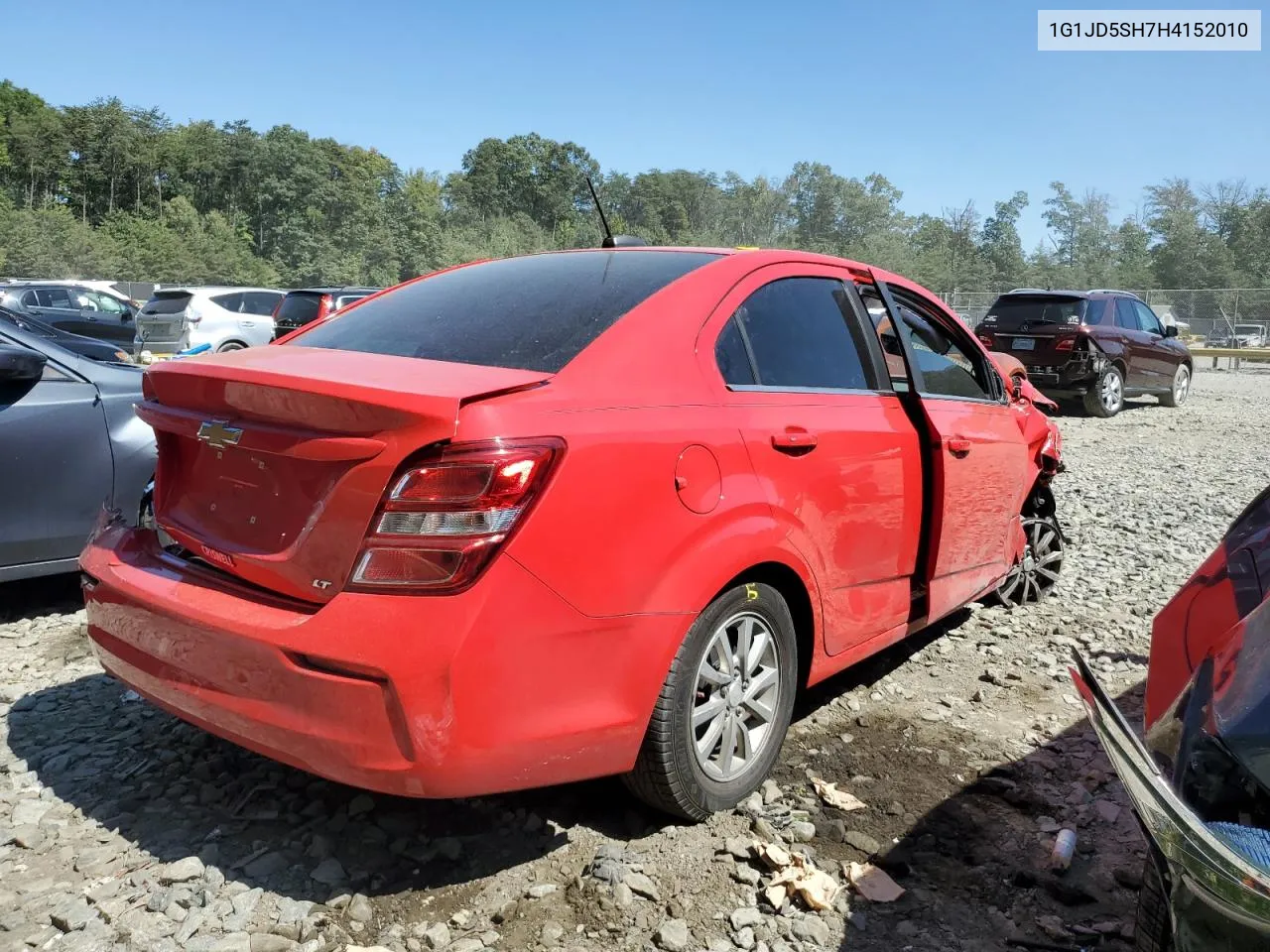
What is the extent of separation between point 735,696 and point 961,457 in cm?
154

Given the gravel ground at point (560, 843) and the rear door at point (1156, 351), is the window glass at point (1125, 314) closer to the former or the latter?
the rear door at point (1156, 351)

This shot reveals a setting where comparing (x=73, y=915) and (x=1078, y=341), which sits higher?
(x=1078, y=341)

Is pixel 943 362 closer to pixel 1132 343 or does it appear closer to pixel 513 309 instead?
pixel 513 309

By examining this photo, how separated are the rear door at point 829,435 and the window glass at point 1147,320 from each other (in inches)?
518

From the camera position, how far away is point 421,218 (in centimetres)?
7681

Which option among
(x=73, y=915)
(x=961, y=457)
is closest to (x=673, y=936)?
(x=73, y=915)

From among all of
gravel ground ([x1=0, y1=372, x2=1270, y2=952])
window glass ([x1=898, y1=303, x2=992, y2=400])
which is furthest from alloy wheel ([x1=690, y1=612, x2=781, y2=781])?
window glass ([x1=898, y1=303, x2=992, y2=400])

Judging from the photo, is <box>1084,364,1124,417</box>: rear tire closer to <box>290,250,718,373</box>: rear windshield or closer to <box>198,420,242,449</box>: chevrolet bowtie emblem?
<box>290,250,718,373</box>: rear windshield

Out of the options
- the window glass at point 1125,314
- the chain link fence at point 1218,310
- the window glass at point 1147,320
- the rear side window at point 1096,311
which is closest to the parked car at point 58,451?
the rear side window at point 1096,311

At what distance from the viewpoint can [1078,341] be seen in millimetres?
13203

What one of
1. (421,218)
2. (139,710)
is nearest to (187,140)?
(421,218)

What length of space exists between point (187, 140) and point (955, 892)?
114 meters

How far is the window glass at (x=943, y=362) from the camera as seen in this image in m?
3.89

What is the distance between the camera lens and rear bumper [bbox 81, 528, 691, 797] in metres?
2.06
